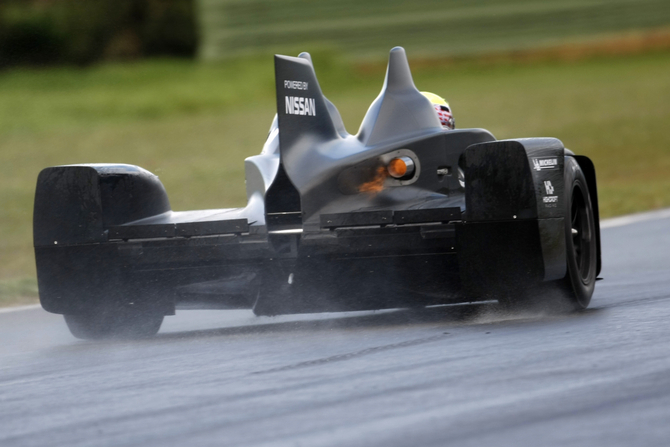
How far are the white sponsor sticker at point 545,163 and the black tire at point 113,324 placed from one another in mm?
2272

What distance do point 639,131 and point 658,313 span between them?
21.6m

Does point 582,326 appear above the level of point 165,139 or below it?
above

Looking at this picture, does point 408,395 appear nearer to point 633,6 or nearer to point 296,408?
point 296,408

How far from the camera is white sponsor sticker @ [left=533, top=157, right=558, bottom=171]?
570 cm

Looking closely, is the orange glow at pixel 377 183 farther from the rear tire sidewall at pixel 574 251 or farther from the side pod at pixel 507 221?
the rear tire sidewall at pixel 574 251

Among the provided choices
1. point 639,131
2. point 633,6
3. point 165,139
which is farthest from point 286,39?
point 639,131

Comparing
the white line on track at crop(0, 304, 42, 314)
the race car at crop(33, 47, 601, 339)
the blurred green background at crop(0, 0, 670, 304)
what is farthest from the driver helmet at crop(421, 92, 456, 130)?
the blurred green background at crop(0, 0, 670, 304)

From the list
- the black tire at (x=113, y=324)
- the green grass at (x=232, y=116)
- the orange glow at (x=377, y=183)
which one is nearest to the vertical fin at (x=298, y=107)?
the orange glow at (x=377, y=183)

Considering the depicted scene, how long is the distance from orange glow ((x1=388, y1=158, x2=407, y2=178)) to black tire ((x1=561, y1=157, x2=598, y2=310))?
0.87 metres

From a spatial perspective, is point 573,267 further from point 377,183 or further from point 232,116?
point 232,116

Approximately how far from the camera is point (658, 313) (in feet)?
18.6

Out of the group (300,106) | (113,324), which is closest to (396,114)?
(300,106)

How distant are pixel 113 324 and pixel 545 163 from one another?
8.27 feet

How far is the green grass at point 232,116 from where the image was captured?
20281 mm
